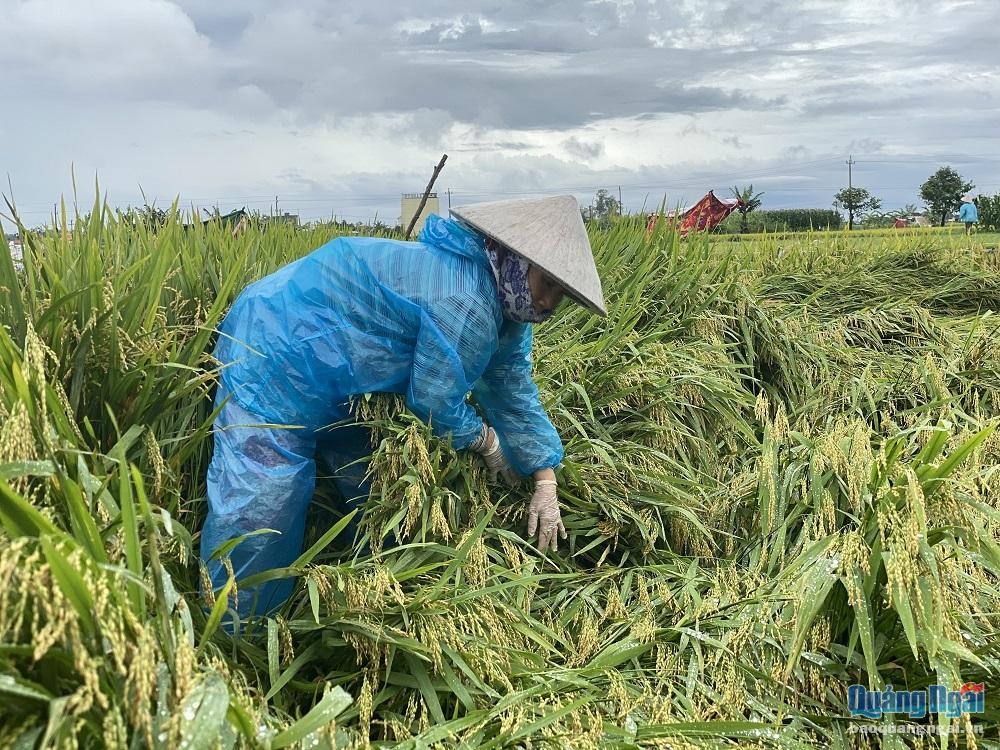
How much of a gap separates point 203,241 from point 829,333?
3.17 metres

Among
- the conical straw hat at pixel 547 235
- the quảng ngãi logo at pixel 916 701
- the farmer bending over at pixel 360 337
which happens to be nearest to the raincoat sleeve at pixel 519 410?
the farmer bending over at pixel 360 337

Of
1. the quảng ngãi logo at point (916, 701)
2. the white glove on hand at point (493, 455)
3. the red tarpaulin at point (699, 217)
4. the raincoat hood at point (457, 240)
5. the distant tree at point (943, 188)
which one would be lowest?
the quảng ngãi logo at point (916, 701)

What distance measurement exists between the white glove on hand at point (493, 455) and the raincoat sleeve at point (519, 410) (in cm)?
3

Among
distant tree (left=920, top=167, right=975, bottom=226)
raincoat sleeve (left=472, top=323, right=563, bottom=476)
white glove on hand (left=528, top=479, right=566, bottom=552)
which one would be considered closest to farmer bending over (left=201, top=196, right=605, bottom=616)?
raincoat sleeve (left=472, top=323, right=563, bottom=476)

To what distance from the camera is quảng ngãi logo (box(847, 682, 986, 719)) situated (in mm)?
1534

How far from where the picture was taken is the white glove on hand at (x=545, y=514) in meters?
2.24

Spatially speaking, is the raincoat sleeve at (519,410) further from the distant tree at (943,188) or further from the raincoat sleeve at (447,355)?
the distant tree at (943,188)

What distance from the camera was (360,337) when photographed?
79.8 inches

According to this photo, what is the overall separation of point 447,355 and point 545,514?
0.60 meters

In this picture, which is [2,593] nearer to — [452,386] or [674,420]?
[452,386]

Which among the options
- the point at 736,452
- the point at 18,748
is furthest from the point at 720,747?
the point at 736,452

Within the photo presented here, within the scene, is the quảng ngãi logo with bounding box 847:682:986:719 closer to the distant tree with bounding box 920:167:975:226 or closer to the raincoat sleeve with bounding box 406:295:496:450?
the raincoat sleeve with bounding box 406:295:496:450

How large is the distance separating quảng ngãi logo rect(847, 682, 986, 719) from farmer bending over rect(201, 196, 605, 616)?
43.2 inches

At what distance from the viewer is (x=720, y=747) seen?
1.43 m
